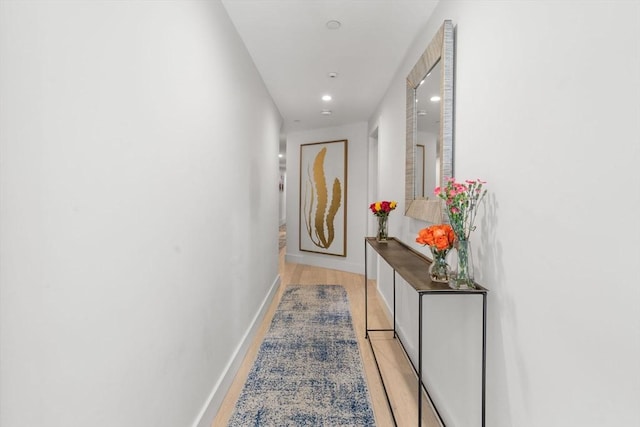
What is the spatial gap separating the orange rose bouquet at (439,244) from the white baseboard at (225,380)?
1.34 m

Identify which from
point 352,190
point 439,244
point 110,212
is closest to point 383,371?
point 439,244

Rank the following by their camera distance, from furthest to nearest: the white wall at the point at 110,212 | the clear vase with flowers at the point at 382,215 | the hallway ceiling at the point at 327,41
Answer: the clear vase with flowers at the point at 382,215
the hallway ceiling at the point at 327,41
the white wall at the point at 110,212

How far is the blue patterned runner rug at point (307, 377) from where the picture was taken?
174 cm

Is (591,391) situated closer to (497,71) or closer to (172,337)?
(497,71)

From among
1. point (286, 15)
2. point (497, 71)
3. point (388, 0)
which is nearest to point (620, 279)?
point (497, 71)

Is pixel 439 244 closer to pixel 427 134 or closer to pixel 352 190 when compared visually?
pixel 427 134

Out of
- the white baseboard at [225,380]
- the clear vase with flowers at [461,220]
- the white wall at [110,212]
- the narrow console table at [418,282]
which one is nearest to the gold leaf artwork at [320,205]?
the narrow console table at [418,282]

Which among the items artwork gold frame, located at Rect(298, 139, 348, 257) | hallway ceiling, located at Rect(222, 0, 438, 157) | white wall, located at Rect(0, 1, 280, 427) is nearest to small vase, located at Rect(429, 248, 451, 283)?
white wall, located at Rect(0, 1, 280, 427)

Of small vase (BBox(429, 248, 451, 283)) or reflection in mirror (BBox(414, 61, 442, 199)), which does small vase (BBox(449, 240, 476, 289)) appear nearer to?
small vase (BBox(429, 248, 451, 283))

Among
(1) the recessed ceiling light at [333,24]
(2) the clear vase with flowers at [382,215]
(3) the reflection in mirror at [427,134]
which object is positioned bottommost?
(2) the clear vase with flowers at [382,215]

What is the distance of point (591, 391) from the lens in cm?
78

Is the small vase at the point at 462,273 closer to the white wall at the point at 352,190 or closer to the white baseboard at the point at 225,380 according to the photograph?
the white baseboard at the point at 225,380

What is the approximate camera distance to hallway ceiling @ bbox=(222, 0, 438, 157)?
1915 millimetres

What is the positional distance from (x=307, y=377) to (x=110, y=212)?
1.72 meters
